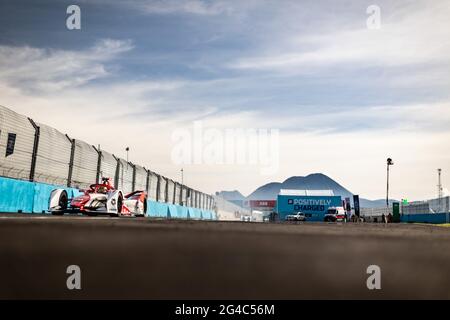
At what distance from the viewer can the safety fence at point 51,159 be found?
20.2 meters

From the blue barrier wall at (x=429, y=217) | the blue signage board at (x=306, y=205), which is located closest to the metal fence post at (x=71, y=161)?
the blue barrier wall at (x=429, y=217)

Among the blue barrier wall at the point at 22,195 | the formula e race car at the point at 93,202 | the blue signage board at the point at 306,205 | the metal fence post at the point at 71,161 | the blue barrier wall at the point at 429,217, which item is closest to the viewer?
the formula e race car at the point at 93,202

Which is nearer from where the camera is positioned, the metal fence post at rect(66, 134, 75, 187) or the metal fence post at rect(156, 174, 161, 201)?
the metal fence post at rect(66, 134, 75, 187)

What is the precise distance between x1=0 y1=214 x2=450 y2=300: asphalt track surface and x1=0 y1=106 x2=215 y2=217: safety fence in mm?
18714

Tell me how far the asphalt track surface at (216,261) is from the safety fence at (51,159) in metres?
18.7

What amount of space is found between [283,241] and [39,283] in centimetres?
162

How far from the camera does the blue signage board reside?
5542 centimetres

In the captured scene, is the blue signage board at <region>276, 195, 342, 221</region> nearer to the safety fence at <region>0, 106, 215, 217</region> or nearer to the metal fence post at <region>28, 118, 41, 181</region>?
the safety fence at <region>0, 106, 215, 217</region>

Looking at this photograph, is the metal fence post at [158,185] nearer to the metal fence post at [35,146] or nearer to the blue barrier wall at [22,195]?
the blue barrier wall at [22,195]

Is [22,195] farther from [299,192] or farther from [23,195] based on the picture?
[299,192]

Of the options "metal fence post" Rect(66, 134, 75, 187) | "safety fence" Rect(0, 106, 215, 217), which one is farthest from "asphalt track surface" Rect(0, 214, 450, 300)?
"metal fence post" Rect(66, 134, 75, 187)

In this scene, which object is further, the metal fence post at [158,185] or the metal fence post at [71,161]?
the metal fence post at [158,185]

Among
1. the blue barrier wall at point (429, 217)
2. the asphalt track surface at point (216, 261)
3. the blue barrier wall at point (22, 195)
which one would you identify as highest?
the blue barrier wall at point (22, 195)
